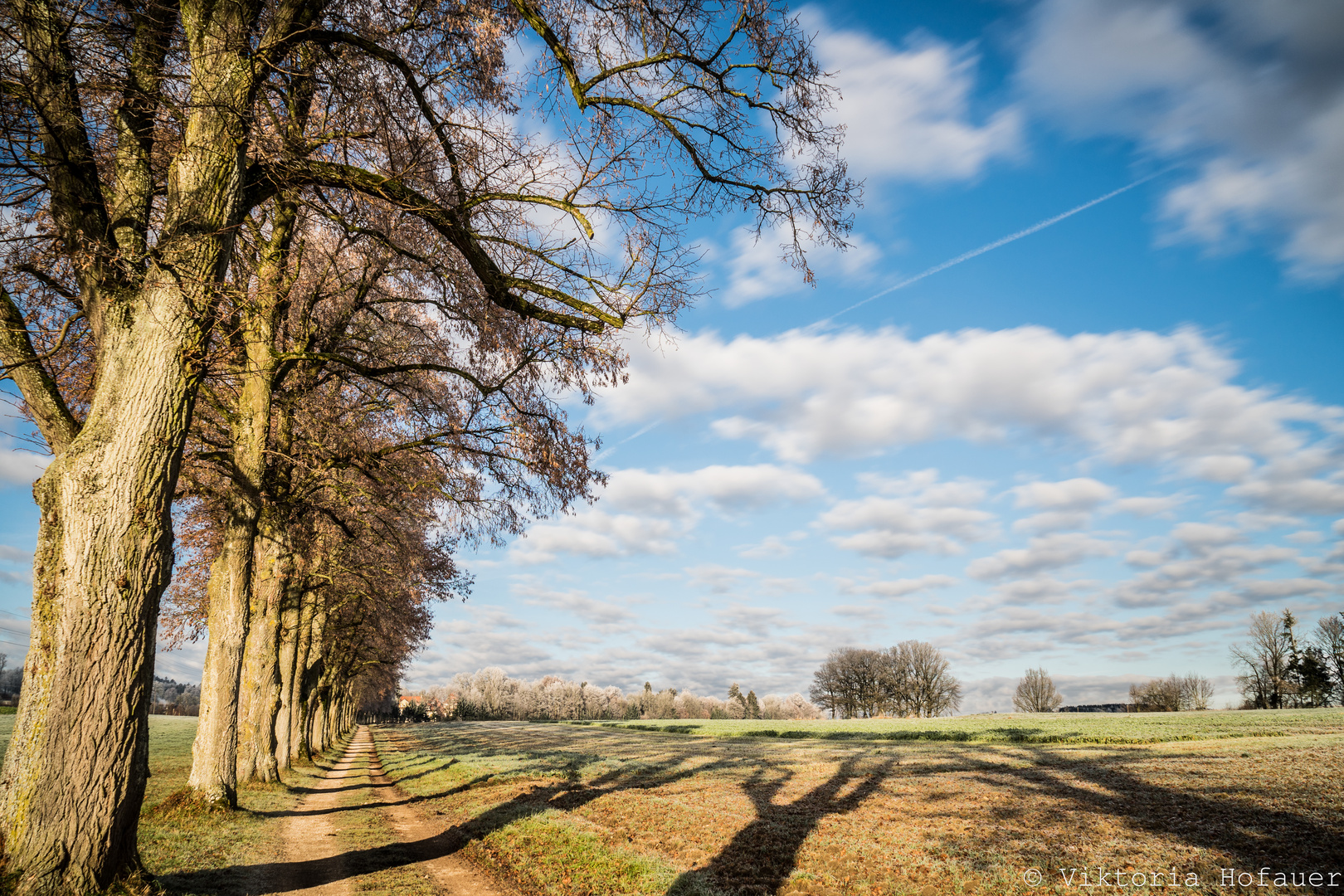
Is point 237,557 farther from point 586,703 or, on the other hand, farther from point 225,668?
point 586,703

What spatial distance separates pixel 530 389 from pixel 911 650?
97247mm

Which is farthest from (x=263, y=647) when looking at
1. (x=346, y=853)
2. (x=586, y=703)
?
(x=586, y=703)

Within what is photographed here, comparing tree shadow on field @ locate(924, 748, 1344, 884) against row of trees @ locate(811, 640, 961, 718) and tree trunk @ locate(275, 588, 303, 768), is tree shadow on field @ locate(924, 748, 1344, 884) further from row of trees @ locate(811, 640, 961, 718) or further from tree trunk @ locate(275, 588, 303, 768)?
row of trees @ locate(811, 640, 961, 718)

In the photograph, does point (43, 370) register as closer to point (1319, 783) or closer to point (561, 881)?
point (561, 881)

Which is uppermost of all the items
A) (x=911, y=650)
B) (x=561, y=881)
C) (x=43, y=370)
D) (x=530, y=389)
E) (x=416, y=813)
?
(x=530, y=389)

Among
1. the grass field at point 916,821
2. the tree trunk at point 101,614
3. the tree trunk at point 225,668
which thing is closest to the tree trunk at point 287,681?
the grass field at point 916,821

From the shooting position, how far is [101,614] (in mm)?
5398

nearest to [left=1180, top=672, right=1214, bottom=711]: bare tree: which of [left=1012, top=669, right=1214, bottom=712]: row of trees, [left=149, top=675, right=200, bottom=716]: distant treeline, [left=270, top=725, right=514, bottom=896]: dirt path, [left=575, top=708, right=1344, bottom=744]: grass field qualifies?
[left=1012, top=669, right=1214, bottom=712]: row of trees

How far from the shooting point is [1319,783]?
10.2 m

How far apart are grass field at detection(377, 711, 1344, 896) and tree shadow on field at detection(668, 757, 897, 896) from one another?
0.04 meters

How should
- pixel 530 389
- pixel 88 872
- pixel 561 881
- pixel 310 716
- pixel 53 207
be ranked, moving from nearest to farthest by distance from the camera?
pixel 88 872 → pixel 53 207 → pixel 561 881 → pixel 530 389 → pixel 310 716

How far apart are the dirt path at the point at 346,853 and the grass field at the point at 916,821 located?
0.54 meters

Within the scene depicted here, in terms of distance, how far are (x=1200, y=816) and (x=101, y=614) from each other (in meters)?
14.5

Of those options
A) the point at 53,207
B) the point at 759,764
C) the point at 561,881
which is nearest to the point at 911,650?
the point at 759,764
